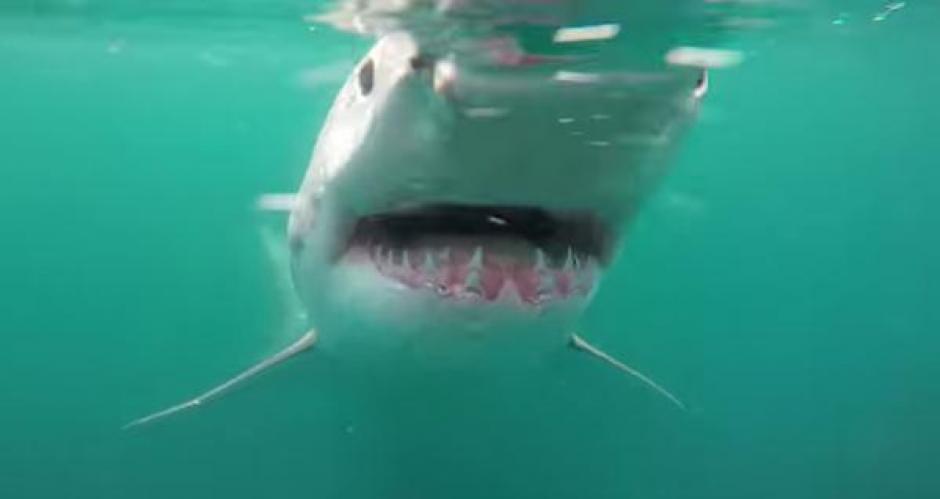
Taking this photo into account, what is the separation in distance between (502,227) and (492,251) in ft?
0.31

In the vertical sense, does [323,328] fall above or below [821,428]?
above

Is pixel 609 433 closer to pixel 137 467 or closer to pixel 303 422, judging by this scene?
pixel 303 422

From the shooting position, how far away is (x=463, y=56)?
2584 mm

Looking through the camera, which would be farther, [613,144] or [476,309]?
[476,309]

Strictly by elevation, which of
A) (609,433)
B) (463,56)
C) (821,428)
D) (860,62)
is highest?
(463,56)

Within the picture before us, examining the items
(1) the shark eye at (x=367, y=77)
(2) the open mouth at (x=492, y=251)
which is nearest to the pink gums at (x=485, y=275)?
(2) the open mouth at (x=492, y=251)

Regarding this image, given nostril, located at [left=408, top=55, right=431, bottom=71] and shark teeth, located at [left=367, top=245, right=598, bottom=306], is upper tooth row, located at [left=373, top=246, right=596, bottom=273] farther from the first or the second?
nostril, located at [left=408, top=55, right=431, bottom=71]

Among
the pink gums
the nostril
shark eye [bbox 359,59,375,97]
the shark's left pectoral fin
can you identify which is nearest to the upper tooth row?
the pink gums

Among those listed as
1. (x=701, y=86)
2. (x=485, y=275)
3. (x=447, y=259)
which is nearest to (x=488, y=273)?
(x=485, y=275)

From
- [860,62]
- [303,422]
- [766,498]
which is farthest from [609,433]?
[860,62]

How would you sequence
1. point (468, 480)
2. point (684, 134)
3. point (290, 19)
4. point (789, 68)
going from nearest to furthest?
point (684, 134)
point (290, 19)
point (468, 480)
point (789, 68)

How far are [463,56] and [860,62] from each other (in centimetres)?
1644

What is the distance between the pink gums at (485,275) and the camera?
121 inches

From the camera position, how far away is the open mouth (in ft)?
10.1
